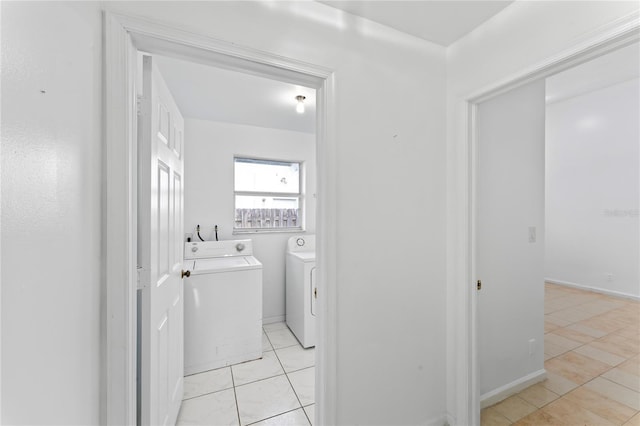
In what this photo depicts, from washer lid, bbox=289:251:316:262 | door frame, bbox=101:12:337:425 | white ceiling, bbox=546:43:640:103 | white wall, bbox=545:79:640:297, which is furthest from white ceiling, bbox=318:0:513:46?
white wall, bbox=545:79:640:297

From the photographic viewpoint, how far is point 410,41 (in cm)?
154

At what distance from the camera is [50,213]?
62 cm

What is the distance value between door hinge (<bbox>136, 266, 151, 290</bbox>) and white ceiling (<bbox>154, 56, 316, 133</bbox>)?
4.73ft

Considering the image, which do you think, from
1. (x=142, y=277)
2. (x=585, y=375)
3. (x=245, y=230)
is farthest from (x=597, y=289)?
(x=142, y=277)

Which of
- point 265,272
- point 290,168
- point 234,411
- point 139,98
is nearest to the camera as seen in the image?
point 139,98

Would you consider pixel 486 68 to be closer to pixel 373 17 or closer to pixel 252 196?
pixel 373 17

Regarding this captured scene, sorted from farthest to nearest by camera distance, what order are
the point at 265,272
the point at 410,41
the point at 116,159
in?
the point at 265,272
the point at 410,41
the point at 116,159

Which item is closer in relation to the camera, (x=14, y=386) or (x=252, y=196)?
(x=14, y=386)

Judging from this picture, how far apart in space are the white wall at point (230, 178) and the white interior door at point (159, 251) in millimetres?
1340

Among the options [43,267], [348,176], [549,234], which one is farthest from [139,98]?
[549,234]

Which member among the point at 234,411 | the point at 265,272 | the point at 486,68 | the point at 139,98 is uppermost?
the point at 486,68

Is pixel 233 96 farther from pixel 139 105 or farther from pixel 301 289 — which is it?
pixel 301 289

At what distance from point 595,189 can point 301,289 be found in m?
4.58

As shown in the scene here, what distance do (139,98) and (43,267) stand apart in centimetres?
82
